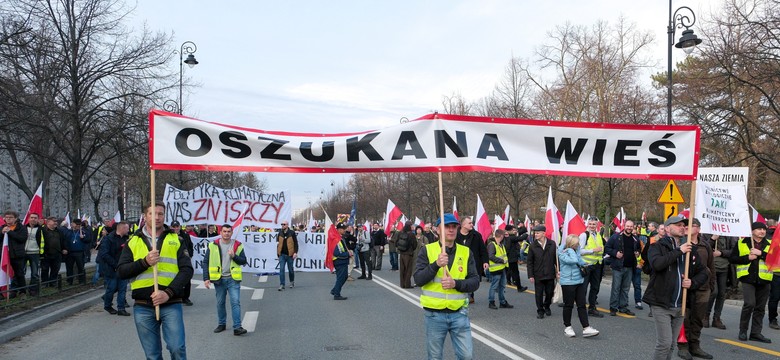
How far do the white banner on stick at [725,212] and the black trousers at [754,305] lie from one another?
97cm

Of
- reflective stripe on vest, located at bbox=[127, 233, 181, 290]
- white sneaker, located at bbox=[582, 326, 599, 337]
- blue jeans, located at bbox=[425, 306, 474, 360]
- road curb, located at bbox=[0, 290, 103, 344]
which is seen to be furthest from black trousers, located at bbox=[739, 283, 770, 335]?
road curb, located at bbox=[0, 290, 103, 344]

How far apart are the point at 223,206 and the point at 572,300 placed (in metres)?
10.7

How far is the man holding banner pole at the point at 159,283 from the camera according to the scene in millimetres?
5707

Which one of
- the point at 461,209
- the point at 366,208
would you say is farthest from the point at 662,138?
the point at 366,208

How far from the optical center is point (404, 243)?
1638cm

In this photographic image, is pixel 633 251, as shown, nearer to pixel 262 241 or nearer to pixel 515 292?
pixel 515 292

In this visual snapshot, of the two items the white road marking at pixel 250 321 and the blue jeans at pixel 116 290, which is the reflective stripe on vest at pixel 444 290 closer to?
the white road marking at pixel 250 321

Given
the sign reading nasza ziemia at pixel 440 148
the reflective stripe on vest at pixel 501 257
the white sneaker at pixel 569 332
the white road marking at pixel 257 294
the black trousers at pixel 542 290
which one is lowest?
the white road marking at pixel 257 294

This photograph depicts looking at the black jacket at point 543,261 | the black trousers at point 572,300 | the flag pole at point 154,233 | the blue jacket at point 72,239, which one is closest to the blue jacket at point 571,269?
the black trousers at point 572,300

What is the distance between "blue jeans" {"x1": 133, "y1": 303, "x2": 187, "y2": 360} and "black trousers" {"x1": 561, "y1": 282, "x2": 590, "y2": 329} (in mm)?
6051

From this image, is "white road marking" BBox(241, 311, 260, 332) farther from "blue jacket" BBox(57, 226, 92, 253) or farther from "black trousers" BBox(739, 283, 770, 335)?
"black trousers" BBox(739, 283, 770, 335)

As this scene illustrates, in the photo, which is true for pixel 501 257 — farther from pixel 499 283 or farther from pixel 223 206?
pixel 223 206

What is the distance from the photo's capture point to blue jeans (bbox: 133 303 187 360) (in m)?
5.74

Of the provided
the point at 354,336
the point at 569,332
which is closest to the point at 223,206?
the point at 354,336
